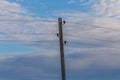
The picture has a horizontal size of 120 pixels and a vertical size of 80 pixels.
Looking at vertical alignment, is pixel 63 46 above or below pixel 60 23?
below

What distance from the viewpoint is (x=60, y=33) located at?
2273cm

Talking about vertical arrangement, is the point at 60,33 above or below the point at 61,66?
above

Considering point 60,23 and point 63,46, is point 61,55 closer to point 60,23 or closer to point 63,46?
point 63,46

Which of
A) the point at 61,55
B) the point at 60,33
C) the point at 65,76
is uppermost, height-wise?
the point at 60,33

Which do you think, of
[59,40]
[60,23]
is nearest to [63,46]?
[59,40]

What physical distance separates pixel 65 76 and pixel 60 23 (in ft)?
16.7

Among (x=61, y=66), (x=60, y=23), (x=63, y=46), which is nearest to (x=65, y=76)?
(x=61, y=66)

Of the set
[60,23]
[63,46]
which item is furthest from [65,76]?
[60,23]

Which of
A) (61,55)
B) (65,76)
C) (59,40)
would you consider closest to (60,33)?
(59,40)

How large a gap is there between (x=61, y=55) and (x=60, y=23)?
3.19 meters

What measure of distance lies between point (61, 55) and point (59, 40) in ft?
5.06

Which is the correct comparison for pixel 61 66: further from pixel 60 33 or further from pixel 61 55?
pixel 60 33

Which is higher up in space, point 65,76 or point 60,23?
point 60,23

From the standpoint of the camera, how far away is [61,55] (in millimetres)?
22031
